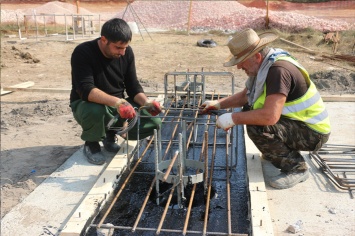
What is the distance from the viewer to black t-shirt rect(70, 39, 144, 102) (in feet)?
13.1

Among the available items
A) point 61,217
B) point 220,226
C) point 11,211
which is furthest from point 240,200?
point 11,211

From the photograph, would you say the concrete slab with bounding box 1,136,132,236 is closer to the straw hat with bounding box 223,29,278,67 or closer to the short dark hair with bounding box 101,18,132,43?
the short dark hair with bounding box 101,18,132,43

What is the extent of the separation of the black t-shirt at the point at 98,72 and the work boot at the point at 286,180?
1.80 metres

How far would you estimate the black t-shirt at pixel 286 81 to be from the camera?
317 cm

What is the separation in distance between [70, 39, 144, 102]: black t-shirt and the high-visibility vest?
5.18 feet

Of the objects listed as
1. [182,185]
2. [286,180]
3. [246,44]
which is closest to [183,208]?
[182,185]

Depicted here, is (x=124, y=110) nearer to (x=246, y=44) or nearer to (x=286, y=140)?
(x=246, y=44)

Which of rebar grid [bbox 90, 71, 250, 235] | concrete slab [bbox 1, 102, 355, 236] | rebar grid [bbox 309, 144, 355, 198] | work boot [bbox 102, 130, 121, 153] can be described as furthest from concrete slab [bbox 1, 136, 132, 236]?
rebar grid [bbox 309, 144, 355, 198]

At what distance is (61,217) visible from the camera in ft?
11.2

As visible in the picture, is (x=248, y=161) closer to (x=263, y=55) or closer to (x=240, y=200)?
(x=240, y=200)

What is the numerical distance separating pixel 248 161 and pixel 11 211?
7.34 ft

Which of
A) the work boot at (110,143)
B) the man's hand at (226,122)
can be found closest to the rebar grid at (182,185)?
the man's hand at (226,122)

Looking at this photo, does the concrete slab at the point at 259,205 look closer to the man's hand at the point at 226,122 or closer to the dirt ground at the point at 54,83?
the dirt ground at the point at 54,83

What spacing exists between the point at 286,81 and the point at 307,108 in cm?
40
